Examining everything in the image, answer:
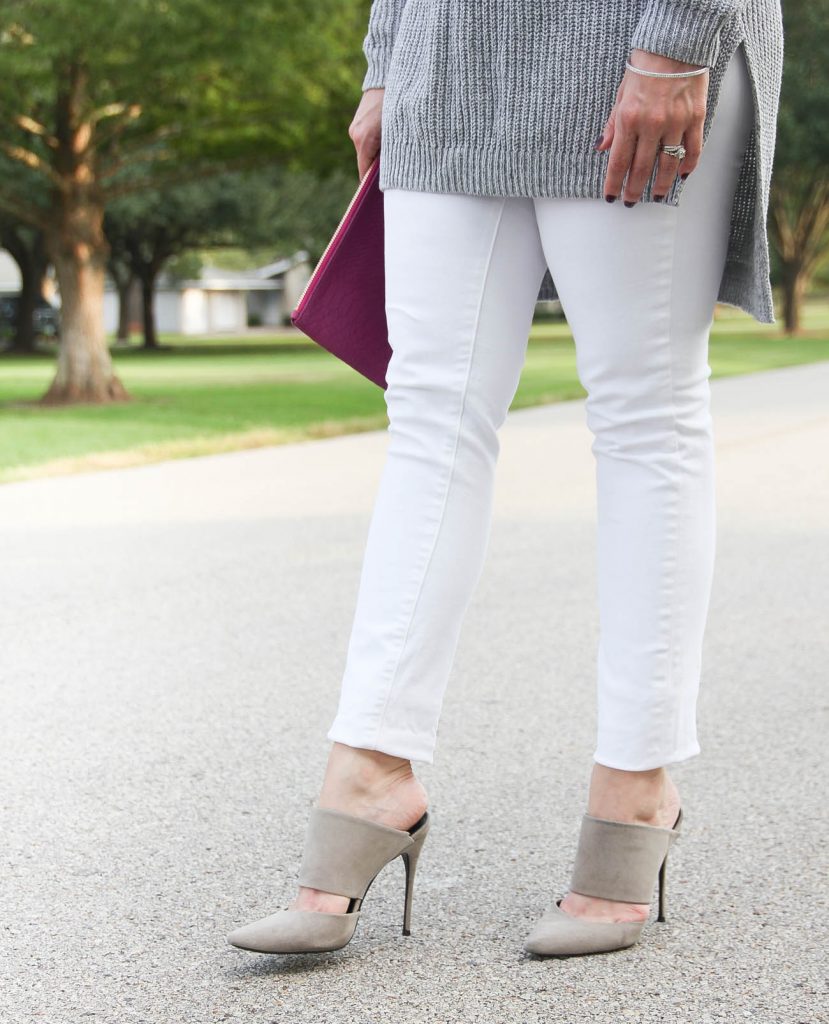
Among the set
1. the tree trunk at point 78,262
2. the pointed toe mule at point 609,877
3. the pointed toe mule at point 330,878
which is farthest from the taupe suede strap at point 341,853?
the tree trunk at point 78,262

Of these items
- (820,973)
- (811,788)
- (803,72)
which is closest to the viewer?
(820,973)

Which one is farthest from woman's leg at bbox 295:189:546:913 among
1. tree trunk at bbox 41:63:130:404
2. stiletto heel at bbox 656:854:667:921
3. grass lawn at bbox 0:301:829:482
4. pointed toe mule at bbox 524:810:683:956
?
tree trunk at bbox 41:63:130:404

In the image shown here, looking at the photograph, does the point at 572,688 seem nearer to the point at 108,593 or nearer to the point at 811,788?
the point at 811,788

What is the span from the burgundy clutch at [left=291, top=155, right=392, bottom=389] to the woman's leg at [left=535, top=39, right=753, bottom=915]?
1.00 ft

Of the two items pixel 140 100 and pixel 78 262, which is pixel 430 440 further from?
pixel 78 262

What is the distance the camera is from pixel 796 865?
2.31 meters

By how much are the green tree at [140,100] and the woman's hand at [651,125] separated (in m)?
10.8

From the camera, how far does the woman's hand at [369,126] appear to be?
212 cm

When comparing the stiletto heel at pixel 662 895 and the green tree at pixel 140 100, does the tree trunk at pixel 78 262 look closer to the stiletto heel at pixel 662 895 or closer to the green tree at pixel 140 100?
the green tree at pixel 140 100

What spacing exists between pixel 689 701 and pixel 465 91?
2.91ft

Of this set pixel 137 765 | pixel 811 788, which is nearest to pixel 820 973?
pixel 811 788

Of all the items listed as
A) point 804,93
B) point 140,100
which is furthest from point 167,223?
point 140,100

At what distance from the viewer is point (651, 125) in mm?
1801

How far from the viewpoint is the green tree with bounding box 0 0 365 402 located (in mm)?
12359
